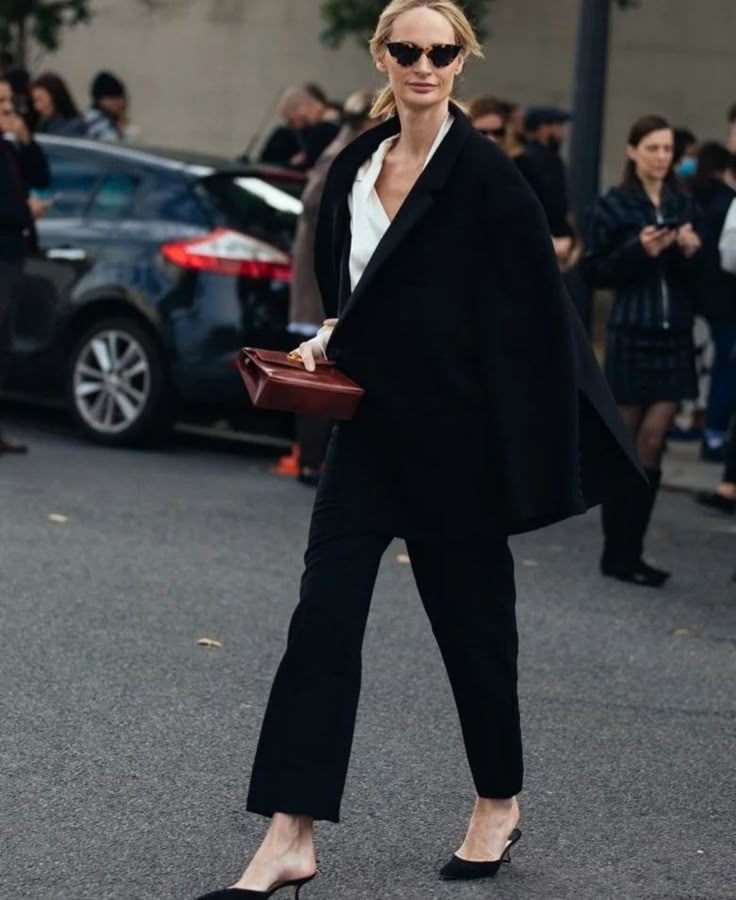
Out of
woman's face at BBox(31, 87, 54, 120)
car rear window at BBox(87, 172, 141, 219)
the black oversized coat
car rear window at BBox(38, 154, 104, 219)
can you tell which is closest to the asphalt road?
the black oversized coat

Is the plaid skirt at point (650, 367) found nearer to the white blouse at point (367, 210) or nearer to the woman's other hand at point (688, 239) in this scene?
the woman's other hand at point (688, 239)

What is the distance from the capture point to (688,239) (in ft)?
28.5

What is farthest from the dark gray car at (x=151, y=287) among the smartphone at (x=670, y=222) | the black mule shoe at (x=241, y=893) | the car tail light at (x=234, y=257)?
the black mule shoe at (x=241, y=893)

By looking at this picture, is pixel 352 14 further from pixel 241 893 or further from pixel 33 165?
pixel 241 893

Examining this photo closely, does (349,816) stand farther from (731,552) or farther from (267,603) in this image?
(731,552)

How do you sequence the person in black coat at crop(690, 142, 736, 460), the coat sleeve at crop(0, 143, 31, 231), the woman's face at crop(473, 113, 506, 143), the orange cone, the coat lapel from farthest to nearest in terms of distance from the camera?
the person in black coat at crop(690, 142, 736, 460) → the orange cone → the coat sleeve at crop(0, 143, 31, 231) → the woman's face at crop(473, 113, 506, 143) → the coat lapel

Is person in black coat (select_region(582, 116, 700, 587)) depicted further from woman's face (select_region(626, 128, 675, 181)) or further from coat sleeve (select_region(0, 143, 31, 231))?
coat sleeve (select_region(0, 143, 31, 231))

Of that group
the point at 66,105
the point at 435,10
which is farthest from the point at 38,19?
the point at 435,10

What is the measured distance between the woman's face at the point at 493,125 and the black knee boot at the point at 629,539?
222cm

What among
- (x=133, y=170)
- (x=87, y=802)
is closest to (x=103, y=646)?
(x=87, y=802)

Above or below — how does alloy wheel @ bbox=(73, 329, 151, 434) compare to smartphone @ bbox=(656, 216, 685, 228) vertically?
below

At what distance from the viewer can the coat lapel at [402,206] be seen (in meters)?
4.56

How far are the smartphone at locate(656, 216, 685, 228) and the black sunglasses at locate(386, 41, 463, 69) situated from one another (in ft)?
13.7

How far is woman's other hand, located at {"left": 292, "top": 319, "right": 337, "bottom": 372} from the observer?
4594 millimetres
